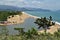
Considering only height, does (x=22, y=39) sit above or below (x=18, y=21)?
above

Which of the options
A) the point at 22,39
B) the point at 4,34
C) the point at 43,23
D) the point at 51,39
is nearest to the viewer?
the point at 51,39

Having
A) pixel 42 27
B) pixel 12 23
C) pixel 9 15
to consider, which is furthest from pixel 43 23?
pixel 9 15

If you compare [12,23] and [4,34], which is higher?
[4,34]

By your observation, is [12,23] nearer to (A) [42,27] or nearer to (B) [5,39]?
(A) [42,27]

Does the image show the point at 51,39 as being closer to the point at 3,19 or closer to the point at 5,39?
the point at 5,39

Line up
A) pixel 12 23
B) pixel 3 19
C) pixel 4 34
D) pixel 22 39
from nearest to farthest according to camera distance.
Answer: pixel 22 39
pixel 4 34
pixel 12 23
pixel 3 19

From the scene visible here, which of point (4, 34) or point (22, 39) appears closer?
point (22, 39)

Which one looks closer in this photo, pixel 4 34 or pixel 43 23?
pixel 4 34

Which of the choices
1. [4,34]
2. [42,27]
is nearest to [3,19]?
[42,27]

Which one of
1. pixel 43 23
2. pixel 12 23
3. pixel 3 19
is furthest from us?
pixel 3 19
